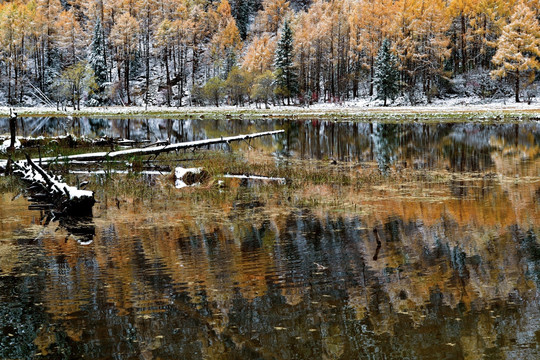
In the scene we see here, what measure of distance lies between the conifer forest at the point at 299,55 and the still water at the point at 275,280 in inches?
2096

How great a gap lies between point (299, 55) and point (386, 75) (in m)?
22.3

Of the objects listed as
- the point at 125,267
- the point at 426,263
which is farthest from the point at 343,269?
the point at 125,267

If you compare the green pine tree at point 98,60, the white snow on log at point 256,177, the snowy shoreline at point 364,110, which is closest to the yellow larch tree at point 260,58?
the snowy shoreline at point 364,110

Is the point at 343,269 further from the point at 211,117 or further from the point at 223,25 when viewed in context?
the point at 223,25

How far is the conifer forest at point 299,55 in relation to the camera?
72.6m

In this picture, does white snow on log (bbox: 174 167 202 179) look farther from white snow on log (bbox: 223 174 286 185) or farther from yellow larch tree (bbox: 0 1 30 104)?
yellow larch tree (bbox: 0 1 30 104)

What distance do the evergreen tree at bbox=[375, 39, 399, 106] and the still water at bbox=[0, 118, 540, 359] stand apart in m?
57.6

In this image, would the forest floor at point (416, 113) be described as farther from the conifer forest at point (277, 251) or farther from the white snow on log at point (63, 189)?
the white snow on log at point (63, 189)

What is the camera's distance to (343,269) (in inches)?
298

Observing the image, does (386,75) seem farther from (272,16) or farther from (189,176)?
(272,16)

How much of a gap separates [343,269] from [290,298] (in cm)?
135

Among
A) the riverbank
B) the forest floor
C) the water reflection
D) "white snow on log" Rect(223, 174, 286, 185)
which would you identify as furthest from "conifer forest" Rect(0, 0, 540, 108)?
"white snow on log" Rect(223, 174, 286, 185)

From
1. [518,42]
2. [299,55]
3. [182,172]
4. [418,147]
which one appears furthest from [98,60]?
[182,172]

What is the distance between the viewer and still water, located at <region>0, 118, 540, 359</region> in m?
5.32
